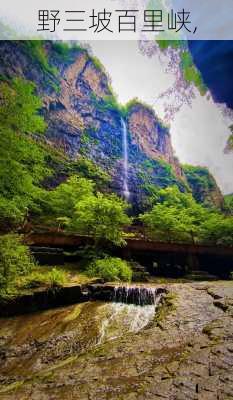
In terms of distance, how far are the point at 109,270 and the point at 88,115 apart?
36778mm

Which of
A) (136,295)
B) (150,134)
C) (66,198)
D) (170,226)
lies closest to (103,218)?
(136,295)

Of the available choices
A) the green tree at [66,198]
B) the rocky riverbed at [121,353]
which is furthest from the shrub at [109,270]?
the green tree at [66,198]

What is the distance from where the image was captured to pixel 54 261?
47.7 feet

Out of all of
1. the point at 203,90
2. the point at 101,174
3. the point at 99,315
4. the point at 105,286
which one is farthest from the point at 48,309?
the point at 101,174

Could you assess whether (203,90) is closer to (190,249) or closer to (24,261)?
(24,261)

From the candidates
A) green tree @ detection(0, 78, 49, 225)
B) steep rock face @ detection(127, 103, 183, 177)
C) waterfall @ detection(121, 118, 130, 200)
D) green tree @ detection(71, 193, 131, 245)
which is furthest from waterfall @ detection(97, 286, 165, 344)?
steep rock face @ detection(127, 103, 183, 177)

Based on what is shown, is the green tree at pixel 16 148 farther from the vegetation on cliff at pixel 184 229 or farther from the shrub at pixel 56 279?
the vegetation on cliff at pixel 184 229

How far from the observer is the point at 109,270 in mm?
13180

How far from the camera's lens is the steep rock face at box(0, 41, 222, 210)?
37.3 m

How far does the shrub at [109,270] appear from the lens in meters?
13.0

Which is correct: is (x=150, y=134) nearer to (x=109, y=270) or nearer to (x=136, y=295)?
(x=109, y=270)

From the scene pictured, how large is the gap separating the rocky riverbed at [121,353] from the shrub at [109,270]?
11.1ft

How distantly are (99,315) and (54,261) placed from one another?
638 cm

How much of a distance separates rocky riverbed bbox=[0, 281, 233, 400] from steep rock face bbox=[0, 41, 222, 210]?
2856 cm
